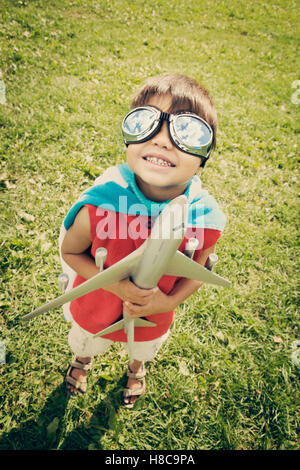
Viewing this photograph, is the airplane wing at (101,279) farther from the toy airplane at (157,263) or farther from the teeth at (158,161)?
the teeth at (158,161)

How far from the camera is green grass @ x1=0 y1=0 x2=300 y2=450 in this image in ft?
8.35

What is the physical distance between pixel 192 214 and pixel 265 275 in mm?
2832

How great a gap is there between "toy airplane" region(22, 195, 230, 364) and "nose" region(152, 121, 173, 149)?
1.33 feet

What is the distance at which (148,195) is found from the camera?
62.2 inches

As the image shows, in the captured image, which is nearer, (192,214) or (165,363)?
(192,214)

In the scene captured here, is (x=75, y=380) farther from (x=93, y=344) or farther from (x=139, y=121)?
(x=139, y=121)

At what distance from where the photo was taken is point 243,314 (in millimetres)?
3428

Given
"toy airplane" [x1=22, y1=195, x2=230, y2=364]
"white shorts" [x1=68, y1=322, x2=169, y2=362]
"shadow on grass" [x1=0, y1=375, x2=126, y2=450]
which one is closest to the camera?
"toy airplane" [x1=22, y1=195, x2=230, y2=364]

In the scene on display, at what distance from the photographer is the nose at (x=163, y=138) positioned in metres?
1.37

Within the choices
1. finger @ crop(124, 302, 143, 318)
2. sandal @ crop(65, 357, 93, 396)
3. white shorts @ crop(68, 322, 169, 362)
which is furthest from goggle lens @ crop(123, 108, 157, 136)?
sandal @ crop(65, 357, 93, 396)

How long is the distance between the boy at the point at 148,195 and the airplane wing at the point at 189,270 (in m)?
0.19

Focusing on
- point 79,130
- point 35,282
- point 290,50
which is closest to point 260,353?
point 35,282

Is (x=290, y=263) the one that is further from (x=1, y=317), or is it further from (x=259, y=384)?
(x=1, y=317)

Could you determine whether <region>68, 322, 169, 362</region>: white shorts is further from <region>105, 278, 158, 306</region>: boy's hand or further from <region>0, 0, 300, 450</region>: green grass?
<region>105, 278, 158, 306</region>: boy's hand
